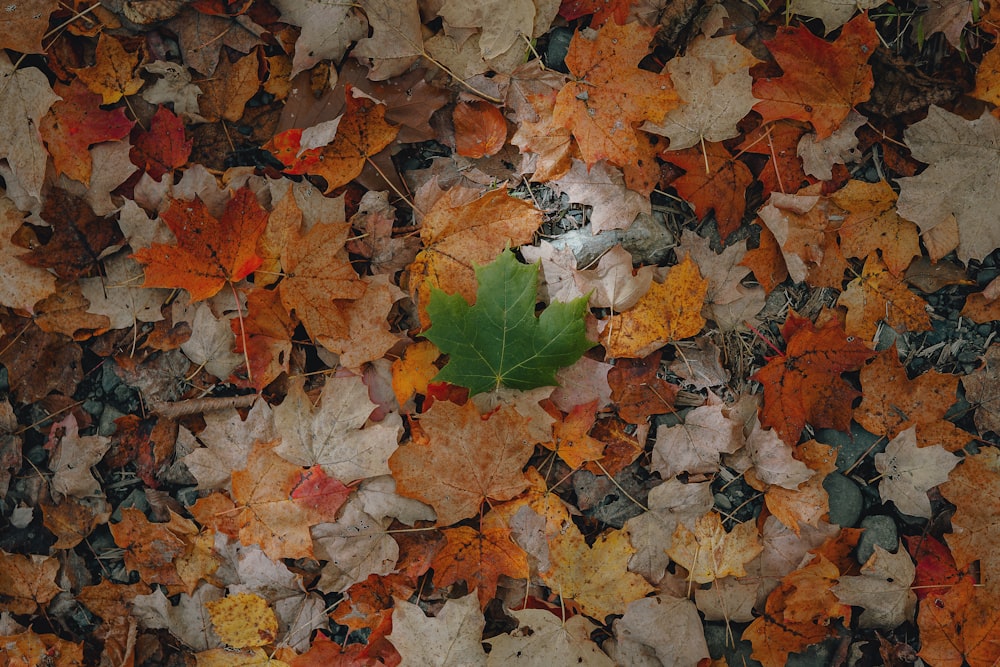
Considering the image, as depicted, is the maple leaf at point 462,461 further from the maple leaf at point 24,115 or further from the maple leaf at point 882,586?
the maple leaf at point 24,115

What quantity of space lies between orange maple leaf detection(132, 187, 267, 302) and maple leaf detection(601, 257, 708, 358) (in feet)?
3.70

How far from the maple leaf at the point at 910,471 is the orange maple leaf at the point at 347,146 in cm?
182

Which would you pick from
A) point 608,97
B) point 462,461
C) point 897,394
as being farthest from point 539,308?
point 897,394

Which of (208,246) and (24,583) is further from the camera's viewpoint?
(24,583)

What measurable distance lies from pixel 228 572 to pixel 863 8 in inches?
103

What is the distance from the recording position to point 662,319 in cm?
200

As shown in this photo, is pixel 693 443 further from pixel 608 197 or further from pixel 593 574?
pixel 608 197

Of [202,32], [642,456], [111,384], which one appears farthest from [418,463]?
[202,32]

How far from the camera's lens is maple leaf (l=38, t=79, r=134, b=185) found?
2.03 meters

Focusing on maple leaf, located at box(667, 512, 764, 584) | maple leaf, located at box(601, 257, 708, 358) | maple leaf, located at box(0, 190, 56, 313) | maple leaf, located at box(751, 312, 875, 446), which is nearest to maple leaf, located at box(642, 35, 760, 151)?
maple leaf, located at box(601, 257, 708, 358)

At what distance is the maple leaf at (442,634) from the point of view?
6.33 feet

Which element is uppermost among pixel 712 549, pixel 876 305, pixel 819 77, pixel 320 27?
pixel 320 27

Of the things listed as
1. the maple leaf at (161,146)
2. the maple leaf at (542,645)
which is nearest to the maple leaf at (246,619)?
the maple leaf at (542,645)

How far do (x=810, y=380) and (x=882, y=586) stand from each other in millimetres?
646
